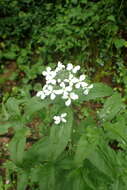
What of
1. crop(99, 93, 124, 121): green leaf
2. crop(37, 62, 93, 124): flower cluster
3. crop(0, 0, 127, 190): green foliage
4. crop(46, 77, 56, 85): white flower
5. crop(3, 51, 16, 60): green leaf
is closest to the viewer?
crop(37, 62, 93, 124): flower cluster

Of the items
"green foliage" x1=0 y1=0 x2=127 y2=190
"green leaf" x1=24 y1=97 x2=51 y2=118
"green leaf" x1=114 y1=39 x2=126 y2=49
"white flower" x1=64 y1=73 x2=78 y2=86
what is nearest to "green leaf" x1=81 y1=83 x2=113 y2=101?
"white flower" x1=64 y1=73 x2=78 y2=86

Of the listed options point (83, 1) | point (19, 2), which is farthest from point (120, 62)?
point (19, 2)

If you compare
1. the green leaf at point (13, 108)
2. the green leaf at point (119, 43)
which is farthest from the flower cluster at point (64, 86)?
the green leaf at point (119, 43)

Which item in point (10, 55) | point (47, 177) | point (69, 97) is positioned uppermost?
point (10, 55)

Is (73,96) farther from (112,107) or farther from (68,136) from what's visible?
(112,107)

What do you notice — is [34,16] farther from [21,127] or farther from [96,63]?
[21,127]

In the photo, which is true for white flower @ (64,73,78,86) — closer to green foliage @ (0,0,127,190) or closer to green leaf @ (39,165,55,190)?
green foliage @ (0,0,127,190)

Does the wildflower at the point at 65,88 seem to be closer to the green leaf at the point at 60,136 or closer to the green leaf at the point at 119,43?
the green leaf at the point at 60,136

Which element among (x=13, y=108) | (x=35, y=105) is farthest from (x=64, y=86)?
(x=13, y=108)

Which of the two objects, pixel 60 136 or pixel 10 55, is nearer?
pixel 60 136

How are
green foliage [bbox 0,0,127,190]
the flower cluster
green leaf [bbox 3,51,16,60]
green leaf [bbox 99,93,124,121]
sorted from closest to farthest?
the flower cluster, green leaf [bbox 99,93,124,121], green foliage [bbox 0,0,127,190], green leaf [bbox 3,51,16,60]
